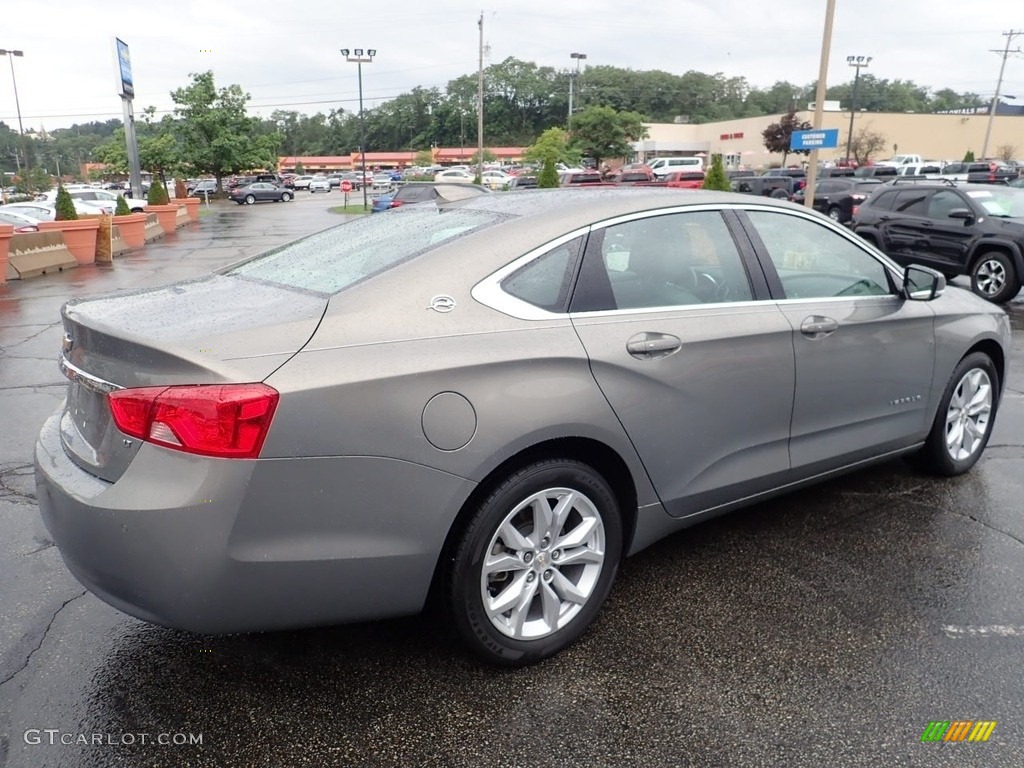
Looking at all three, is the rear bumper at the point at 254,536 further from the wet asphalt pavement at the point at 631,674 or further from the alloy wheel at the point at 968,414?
the alloy wheel at the point at 968,414

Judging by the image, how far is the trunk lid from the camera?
226 cm

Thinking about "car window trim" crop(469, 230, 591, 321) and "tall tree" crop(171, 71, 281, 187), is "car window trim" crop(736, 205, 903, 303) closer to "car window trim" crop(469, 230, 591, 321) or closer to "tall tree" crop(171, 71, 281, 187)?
"car window trim" crop(469, 230, 591, 321)

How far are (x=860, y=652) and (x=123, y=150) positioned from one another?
77520mm

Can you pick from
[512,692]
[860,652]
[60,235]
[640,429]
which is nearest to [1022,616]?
[860,652]

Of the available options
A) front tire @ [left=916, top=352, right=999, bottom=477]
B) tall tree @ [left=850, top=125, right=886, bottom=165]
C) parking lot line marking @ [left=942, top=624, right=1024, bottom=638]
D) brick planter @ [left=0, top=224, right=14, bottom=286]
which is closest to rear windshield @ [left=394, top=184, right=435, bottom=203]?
brick planter @ [left=0, top=224, right=14, bottom=286]

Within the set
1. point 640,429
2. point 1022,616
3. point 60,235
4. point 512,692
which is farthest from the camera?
point 60,235

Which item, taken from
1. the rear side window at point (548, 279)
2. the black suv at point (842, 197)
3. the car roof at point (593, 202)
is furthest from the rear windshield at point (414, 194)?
the rear side window at point (548, 279)

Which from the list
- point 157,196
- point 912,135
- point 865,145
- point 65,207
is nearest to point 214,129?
point 157,196

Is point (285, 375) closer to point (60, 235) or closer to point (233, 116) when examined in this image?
point (60, 235)

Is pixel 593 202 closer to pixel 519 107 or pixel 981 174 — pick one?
pixel 981 174

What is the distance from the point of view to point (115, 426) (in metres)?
2.34

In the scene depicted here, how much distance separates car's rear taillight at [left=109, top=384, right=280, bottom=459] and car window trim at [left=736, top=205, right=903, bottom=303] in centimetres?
223

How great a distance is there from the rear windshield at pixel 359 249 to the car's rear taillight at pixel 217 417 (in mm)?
609

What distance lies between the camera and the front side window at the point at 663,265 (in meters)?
2.96
